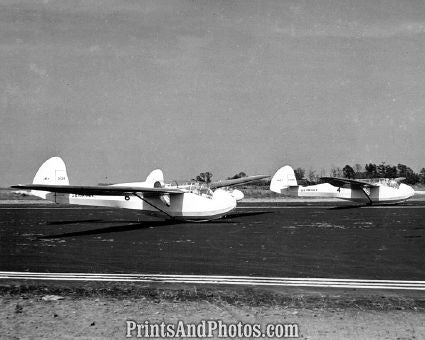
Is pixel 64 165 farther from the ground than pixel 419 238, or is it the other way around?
pixel 64 165

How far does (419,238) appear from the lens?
17.8 meters

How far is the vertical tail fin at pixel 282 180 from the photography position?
50.3 metres

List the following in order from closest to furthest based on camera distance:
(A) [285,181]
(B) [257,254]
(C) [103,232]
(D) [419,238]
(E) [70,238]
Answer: (B) [257,254] → (D) [419,238] → (E) [70,238] → (C) [103,232] → (A) [285,181]

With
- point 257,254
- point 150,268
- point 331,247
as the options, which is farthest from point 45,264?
point 331,247

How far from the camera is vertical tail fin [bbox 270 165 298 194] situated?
50.3 meters

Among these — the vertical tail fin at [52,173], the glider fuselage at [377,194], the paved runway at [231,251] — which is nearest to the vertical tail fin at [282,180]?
the glider fuselage at [377,194]

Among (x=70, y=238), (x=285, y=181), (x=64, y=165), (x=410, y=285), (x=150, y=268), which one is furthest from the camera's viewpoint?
(x=285, y=181)

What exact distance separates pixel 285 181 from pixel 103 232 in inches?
1231

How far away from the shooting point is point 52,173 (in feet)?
96.5

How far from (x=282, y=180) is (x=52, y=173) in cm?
2748

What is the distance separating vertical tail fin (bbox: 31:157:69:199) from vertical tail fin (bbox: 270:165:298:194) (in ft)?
85.5

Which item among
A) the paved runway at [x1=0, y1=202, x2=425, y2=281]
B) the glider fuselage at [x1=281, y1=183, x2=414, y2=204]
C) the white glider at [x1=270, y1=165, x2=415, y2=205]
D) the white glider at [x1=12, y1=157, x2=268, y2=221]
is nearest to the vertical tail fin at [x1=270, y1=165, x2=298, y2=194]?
→ the white glider at [x1=270, y1=165, x2=415, y2=205]

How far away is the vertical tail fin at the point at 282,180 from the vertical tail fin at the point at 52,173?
26.1 metres

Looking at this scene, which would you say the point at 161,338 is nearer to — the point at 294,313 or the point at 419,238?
the point at 294,313
